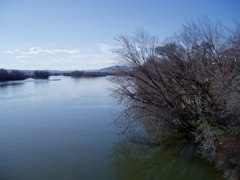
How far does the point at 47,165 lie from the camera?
1088cm

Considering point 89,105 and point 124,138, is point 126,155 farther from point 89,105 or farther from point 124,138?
point 89,105

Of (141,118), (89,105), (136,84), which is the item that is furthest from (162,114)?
(89,105)

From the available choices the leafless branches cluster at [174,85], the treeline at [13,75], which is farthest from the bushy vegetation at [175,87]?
the treeline at [13,75]

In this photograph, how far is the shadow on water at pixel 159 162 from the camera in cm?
1033

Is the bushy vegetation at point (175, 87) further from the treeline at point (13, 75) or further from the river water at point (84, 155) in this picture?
the treeline at point (13, 75)

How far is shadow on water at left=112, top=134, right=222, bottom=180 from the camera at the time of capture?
10.3 metres

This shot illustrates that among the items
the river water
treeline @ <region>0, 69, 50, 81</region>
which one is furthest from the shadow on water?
treeline @ <region>0, 69, 50, 81</region>

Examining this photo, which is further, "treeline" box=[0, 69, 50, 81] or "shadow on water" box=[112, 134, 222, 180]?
"treeline" box=[0, 69, 50, 81]

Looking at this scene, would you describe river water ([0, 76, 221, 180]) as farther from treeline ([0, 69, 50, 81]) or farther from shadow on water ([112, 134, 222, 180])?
treeline ([0, 69, 50, 81])

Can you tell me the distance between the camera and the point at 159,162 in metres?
11.8

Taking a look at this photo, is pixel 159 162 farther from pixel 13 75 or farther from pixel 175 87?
pixel 13 75

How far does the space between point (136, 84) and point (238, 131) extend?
6.24m

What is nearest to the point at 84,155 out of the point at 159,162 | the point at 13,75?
the point at 159,162

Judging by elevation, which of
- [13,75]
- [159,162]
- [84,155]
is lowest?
[159,162]
